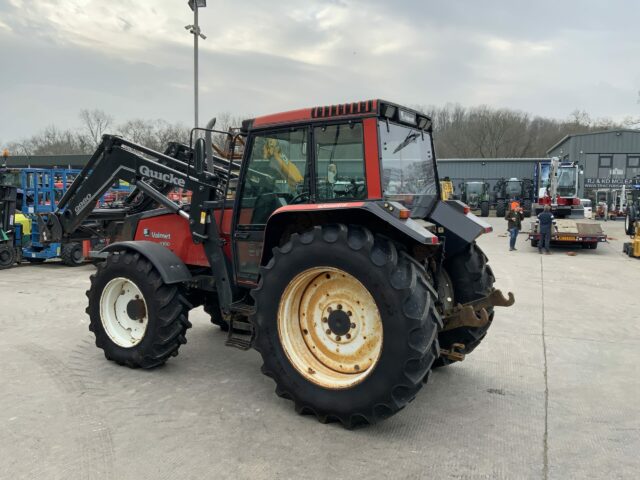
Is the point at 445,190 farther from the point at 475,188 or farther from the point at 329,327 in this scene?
the point at 475,188

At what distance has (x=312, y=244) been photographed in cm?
379

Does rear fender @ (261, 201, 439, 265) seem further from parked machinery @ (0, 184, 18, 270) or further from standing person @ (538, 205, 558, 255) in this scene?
standing person @ (538, 205, 558, 255)

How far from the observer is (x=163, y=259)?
496cm

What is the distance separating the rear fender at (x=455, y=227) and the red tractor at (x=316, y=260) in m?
0.01

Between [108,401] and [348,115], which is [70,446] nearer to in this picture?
[108,401]

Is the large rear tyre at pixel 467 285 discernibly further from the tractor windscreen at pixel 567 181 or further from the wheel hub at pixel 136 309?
the tractor windscreen at pixel 567 181

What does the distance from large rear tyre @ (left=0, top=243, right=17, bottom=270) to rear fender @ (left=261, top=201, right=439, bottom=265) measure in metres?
10.5

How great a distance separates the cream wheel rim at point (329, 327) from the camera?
390 cm

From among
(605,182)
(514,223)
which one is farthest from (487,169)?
(514,223)

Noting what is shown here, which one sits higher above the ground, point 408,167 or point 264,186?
point 408,167

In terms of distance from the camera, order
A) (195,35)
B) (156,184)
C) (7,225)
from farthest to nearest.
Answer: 1. (195,35)
2. (7,225)
3. (156,184)

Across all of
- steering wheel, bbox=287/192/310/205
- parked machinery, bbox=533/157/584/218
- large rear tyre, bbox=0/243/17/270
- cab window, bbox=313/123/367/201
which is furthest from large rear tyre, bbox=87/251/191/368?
parked machinery, bbox=533/157/584/218

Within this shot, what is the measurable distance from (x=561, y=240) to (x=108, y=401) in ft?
47.6

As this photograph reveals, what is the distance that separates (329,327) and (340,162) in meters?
1.35
